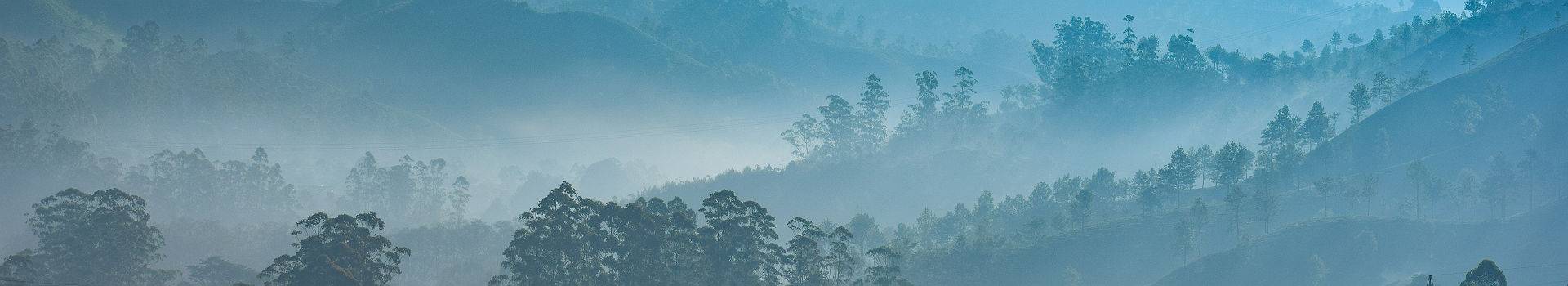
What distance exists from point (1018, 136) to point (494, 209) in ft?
264

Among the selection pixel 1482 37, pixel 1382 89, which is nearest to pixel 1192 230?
pixel 1382 89

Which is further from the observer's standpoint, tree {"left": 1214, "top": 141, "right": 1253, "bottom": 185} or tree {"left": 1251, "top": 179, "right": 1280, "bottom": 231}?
tree {"left": 1214, "top": 141, "right": 1253, "bottom": 185}

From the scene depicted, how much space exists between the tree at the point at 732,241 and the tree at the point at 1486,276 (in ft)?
111

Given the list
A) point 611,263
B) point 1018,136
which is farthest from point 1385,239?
point 611,263

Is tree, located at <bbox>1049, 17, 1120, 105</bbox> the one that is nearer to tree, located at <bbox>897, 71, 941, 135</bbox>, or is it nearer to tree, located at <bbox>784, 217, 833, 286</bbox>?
tree, located at <bbox>897, 71, 941, 135</bbox>

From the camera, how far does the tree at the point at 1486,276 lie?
49625mm

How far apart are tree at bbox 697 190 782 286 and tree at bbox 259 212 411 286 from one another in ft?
53.4

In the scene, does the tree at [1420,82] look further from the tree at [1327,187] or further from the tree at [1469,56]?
the tree at [1327,187]

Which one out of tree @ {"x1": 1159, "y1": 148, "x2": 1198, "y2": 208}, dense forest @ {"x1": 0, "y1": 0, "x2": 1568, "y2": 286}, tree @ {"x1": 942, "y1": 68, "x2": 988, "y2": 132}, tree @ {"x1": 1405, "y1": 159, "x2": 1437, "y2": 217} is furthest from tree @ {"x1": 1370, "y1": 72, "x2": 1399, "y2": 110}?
tree @ {"x1": 942, "y1": 68, "x2": 988, "y2": 132}

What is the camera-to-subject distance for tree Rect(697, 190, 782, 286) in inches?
2303

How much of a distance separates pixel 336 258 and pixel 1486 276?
174 feet

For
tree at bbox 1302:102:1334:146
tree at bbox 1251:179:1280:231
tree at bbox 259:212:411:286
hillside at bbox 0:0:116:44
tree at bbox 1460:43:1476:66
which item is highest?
hillside at bbox 0:0:116:44

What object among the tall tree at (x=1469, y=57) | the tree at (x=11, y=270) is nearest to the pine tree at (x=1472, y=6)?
the tall tree at (x=1469, y=57)

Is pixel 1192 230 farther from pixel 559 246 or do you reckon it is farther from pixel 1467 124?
pixel 559 246
